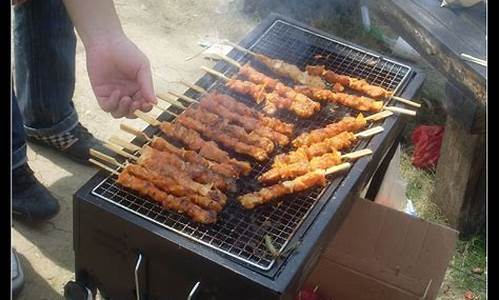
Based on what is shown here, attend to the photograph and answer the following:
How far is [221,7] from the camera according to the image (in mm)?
6883

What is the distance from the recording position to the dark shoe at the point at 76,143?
462 centimetres

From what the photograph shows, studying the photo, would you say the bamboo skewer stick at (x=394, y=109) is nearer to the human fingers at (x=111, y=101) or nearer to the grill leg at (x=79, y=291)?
the human fingers at (x=111, y=101)

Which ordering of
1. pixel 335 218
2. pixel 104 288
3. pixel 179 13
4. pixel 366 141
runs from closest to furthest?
pixel 335 218 < pixel 104 288 < pixel 366 141 < pixel 179 13

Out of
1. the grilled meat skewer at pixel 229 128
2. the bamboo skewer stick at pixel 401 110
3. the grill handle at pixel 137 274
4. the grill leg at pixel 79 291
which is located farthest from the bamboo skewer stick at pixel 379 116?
the grill leg at pixel 79 291

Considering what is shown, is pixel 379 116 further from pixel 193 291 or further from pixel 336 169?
pixel 193 291

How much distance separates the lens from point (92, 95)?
5.45 metres

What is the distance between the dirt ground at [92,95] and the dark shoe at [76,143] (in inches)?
3.0

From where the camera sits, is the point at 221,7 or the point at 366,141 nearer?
the point at 366,141

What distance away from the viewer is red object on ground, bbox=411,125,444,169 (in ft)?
16.2

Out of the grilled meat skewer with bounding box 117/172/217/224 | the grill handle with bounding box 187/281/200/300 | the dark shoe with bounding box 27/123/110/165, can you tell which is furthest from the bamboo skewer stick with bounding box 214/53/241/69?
the grill handle with bounding box 187/281/200/300

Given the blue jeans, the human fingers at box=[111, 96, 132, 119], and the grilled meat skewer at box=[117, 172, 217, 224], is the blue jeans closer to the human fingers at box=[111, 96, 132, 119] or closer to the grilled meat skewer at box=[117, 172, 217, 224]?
the human fingers at box=[111, 96, 132, 119]

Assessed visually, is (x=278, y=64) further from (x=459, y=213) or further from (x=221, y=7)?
(x=221, y=7)

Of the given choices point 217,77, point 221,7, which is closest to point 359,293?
point 217,77

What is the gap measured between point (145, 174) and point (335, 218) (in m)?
0.97
